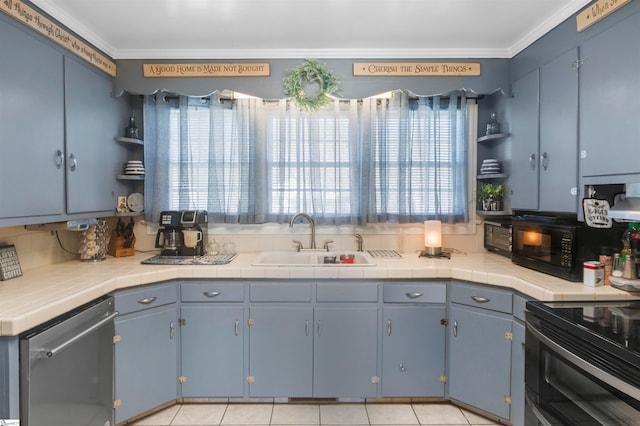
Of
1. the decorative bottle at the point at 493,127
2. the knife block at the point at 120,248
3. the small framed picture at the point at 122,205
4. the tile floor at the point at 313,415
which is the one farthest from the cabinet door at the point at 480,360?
the small framed picture at the point at 122,205

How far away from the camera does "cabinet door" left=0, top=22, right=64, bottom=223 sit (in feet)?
5.72

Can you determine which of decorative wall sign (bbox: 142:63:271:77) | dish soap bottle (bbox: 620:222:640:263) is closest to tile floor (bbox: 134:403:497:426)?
dish soap bottle (bbox: 620:222:640:263)

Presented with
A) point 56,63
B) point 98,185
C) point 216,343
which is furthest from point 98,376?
point 56,63

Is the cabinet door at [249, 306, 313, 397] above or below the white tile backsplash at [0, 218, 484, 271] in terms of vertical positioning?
below

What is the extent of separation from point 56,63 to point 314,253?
207cm

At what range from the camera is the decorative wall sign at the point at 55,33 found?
1.80m

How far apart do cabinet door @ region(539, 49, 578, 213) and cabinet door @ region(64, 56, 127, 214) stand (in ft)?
9.75

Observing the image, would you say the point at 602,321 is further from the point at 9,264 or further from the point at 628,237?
the point at 9,264

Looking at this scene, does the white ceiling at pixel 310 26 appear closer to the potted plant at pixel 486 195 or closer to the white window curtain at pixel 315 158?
the white window curtain at pixel 315 158

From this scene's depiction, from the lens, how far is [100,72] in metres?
2.50

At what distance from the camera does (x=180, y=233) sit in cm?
271

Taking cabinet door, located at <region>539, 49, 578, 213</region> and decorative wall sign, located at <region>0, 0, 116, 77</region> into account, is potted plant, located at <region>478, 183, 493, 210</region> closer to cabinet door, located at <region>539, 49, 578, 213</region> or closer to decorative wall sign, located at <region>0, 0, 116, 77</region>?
cabinet door, located at <region>539, 49, 578, 213</region>

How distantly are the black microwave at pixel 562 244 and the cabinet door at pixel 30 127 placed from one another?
9.60 ft

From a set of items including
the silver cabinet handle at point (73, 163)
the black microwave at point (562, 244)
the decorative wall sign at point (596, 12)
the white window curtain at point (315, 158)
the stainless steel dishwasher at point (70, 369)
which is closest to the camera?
the stainless steel dishwasher at point (70, 369)
